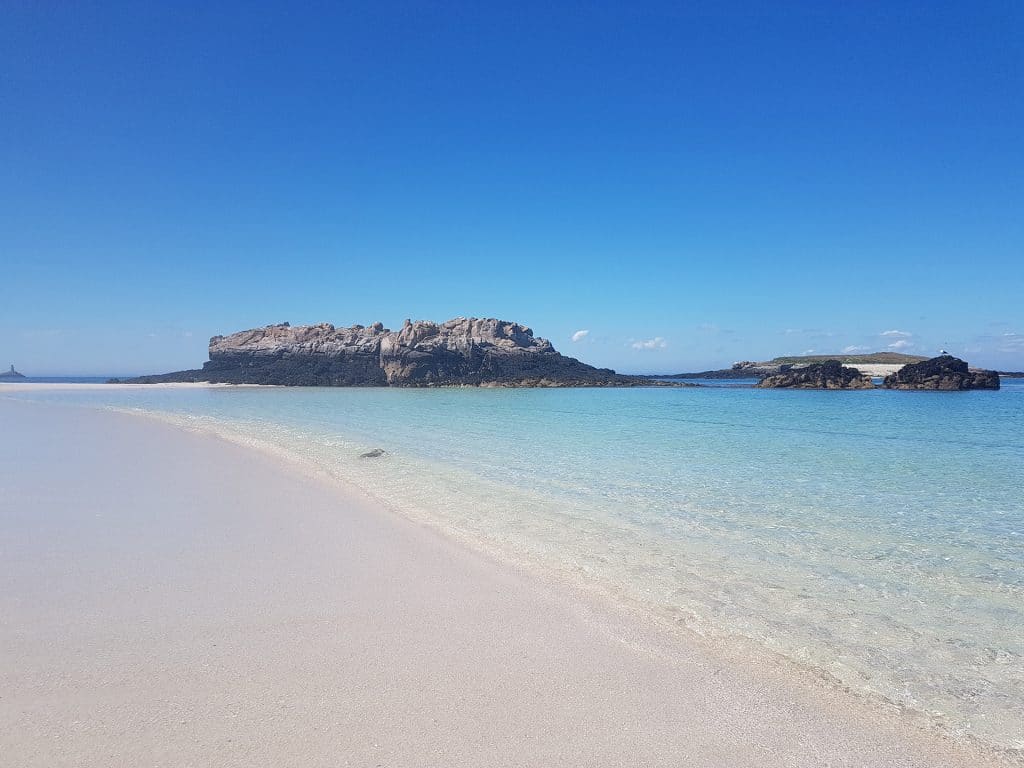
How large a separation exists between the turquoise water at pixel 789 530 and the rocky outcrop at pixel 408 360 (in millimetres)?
55015

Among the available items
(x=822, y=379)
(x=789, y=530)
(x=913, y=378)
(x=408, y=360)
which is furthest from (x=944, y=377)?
(x=789, y=530)

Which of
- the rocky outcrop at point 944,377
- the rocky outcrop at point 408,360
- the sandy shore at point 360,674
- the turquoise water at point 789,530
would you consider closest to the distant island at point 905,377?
the rocky outcrop at point 944,377

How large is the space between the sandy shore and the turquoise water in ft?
2.48

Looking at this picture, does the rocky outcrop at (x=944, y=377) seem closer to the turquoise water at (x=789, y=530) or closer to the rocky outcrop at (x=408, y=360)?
the rocky outcrop at (x=408, y=360)

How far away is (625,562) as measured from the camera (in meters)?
7.04

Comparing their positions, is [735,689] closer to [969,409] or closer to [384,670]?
[384,670]

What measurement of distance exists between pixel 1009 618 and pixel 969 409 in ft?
119

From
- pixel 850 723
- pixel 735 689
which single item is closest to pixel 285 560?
pixel 735 689

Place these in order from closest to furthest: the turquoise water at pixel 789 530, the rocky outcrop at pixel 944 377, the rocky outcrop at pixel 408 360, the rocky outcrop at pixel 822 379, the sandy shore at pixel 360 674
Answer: the sandy shore at pixel 360 674
the turquoise water at pixel 789 530
the rocky outcrop at pixel 944 377
the rocky outcrop at pixel 822 379
the rocky outcrop at pixel 408 360

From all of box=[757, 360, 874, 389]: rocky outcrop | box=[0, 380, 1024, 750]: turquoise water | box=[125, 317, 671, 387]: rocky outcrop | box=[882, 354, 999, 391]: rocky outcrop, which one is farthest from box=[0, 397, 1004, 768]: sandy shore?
box=[882, 354, 999, 391]: rocky outcrop

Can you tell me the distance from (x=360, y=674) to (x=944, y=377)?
71668mm

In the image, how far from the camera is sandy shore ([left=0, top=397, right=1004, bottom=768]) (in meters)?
3.30

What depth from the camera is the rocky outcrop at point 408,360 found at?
76.6 meters

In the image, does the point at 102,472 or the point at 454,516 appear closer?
the point at 454,516
